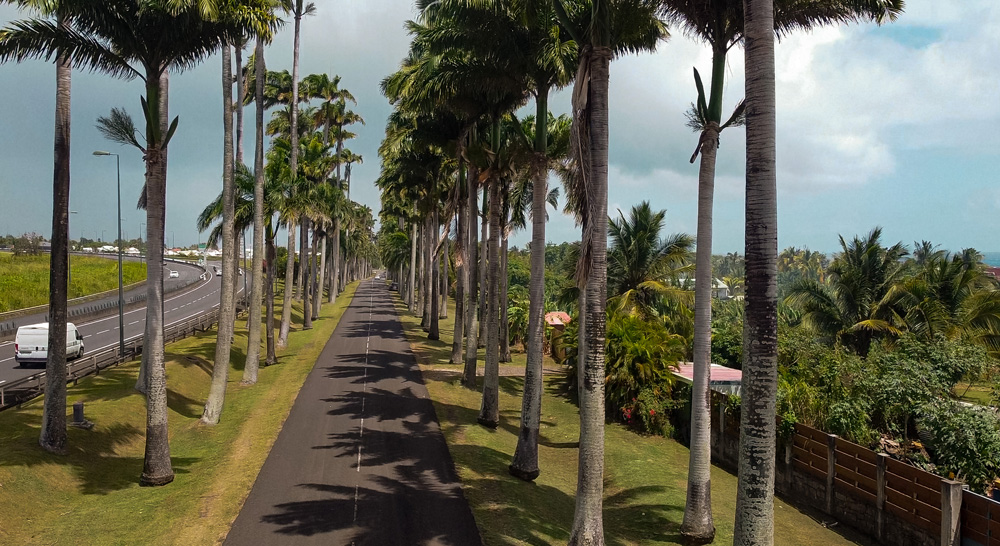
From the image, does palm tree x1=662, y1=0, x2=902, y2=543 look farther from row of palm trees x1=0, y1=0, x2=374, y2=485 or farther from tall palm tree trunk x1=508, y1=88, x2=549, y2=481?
row of palm trees x1=0, y1=0, x2=374, y2=485

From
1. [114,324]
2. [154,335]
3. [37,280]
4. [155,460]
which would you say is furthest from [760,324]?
[37,280]

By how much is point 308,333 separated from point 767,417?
39.5 meters

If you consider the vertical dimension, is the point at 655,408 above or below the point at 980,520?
below

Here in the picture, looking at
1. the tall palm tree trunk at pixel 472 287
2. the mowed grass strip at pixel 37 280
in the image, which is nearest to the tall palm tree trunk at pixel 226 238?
the tall palm tree trunk at pixel 472 287

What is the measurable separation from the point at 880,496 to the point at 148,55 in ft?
64.4

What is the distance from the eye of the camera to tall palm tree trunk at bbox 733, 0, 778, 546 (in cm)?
679

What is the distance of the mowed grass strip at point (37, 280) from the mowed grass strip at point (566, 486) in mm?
46647

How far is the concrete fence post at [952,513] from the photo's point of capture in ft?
38.1

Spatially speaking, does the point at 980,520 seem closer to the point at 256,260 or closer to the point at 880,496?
the point at 880,496

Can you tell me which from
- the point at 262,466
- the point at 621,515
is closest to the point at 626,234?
the point at 621,515

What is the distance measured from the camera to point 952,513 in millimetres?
11633

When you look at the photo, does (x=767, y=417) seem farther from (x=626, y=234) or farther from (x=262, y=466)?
(x=626, y=234)

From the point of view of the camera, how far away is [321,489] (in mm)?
14406

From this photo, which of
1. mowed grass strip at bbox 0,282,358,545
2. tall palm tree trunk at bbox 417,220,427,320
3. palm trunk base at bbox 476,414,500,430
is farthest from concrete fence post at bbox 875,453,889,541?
tall palm tree trunk at bbox 417,220,427,320
